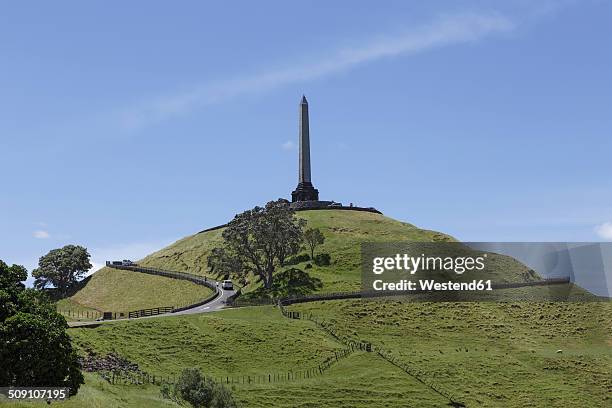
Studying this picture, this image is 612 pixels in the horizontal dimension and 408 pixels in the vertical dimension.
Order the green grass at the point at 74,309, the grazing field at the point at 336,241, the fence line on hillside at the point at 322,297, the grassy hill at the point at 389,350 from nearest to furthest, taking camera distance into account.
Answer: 1. the grassy hill at the point at 389,350
2. the fence line on hillside at the point at 322,297
3. the green grass at the point at 74,309
4. the grazing field at the point at 336,241

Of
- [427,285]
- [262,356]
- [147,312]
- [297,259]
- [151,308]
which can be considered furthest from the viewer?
[297,259]

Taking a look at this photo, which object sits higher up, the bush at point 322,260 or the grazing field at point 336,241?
the grazing field at point 336,241

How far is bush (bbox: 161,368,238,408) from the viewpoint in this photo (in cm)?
5600

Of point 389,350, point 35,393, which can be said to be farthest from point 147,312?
point 35,393

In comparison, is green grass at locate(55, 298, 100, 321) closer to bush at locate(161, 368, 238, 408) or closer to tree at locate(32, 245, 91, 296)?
tree at locate(32, 245, 91, 296)

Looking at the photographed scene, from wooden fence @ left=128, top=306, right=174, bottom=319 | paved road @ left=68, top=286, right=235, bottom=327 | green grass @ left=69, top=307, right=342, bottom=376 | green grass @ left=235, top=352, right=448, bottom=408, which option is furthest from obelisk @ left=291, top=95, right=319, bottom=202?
green grass @ left=235, top=352, right=448, bottom=408

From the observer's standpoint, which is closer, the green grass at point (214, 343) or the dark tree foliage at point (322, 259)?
the green grass at point (214, 343)

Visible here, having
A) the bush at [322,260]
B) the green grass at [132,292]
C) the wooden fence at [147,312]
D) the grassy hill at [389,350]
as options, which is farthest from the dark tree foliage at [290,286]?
the wooden fence at [147,312]

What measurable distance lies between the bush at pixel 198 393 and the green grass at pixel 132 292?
5218cm

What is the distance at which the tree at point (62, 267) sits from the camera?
144 m

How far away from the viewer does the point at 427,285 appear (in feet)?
361

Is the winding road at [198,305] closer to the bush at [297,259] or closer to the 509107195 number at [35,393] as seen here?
the bush at [297,259]

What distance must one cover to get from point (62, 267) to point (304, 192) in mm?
52154

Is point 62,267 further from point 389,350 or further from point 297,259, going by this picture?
point 389,350
